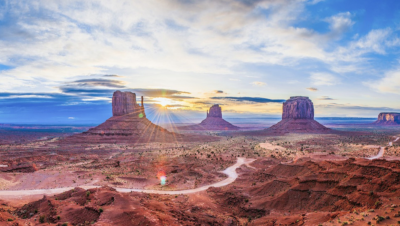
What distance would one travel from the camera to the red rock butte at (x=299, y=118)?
13924cm

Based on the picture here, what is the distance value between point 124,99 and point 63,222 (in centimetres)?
10148

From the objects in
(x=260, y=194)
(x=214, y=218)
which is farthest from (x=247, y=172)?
(x=214, y=218)

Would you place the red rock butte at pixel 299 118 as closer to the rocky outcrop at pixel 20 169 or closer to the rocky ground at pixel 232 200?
the rocky ground at pixel 232 200

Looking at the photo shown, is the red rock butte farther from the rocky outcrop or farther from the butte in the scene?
the rocky outcrop

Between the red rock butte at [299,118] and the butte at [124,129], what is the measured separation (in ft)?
244

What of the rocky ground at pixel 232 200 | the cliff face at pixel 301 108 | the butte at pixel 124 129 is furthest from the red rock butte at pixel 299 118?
the rocky ground at pixel 232 200

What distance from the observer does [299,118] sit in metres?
151

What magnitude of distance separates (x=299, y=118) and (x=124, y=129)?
11475 centimetres

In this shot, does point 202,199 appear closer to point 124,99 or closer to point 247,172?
point 247,172

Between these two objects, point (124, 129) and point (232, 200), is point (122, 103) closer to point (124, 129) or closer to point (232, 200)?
point (124, 129)

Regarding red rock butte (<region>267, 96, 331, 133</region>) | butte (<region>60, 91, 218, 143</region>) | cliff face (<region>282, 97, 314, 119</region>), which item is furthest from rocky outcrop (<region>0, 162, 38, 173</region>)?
cliff face (<region>282, 97, 314, 119</region>)

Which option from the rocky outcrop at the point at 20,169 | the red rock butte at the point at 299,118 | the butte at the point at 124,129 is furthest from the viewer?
the red rock butte at the point at 299,118

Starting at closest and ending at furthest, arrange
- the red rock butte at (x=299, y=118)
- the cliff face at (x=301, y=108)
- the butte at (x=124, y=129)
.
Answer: the butte at (x=124, y=129), the red rock butte at (x=299, y=118), the cliff face at (x=301, y=108)

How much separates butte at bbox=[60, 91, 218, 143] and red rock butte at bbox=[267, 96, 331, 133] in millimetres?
74291
